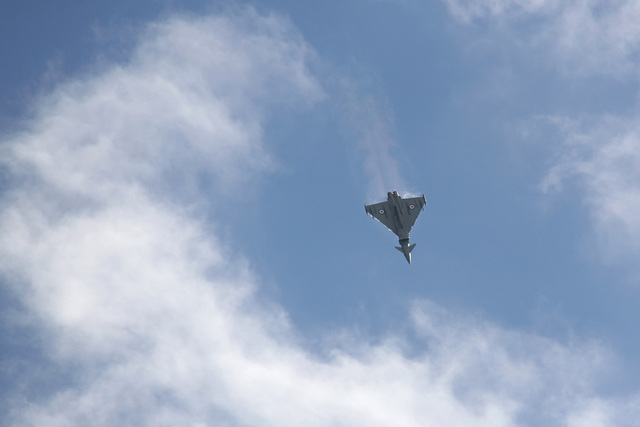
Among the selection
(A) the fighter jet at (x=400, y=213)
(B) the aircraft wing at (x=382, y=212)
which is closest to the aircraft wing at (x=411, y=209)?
(A) the fighter jet at (x=400, y=213)

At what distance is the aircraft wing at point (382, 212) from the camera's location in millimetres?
91312

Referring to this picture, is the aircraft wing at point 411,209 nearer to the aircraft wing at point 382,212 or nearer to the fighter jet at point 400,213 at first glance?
the fighter jet at point 400,213

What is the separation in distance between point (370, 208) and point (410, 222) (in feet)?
30.4

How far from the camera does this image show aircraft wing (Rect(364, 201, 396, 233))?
91312 millimetres

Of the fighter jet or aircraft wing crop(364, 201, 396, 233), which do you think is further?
aircraft wing crop(364, 201, 396, 233)

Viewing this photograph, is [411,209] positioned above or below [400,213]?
above

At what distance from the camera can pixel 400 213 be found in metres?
90.2

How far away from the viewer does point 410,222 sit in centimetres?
9100

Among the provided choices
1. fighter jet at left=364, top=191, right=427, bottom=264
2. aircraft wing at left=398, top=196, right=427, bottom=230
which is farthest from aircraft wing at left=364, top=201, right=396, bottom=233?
aircraft wing at left=398, top=196, right=427, bottom=230

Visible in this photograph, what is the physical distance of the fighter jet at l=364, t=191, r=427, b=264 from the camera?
8944 centimetres

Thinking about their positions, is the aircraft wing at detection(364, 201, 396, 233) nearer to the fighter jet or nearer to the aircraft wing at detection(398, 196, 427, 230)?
the fighter jet

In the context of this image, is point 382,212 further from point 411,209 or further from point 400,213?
point 411,209

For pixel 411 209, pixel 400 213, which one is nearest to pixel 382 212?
pixel 400 213

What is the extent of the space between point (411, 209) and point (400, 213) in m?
3.28
